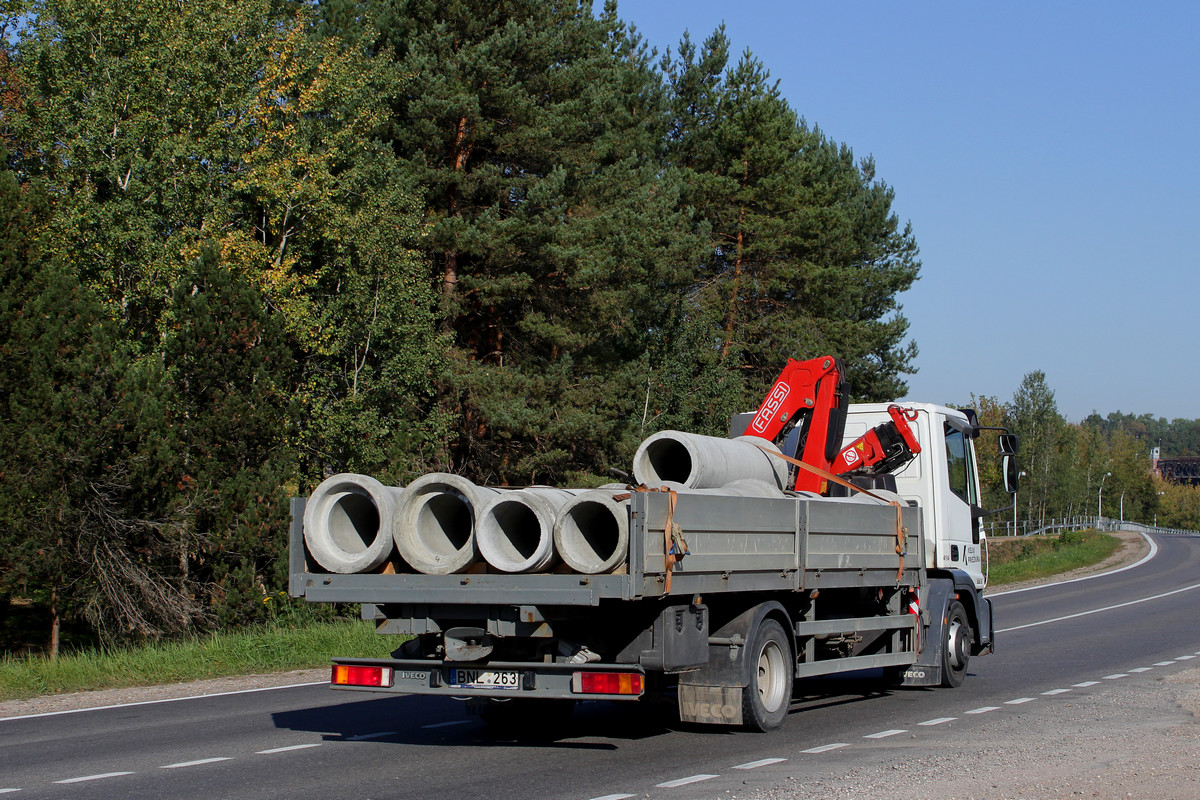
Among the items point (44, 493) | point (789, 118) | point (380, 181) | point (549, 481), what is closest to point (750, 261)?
point (789, 118)

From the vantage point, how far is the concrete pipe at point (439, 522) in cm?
814

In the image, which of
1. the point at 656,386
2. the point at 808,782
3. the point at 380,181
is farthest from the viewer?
the point at 656,386

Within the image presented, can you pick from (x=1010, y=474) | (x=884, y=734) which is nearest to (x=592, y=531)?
(x=884, y=734)

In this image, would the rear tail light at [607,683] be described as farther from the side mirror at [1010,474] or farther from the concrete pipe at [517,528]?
the side mirror at [1010,474]

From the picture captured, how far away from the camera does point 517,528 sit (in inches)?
327

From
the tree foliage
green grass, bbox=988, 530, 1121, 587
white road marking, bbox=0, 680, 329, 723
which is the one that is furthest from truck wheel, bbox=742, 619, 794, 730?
green grass, bbox=988, 530, 1121, 587

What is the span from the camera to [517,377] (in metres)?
29.8

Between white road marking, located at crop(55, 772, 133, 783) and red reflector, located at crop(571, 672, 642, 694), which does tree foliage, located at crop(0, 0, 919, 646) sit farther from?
red reflector, located at crop(571, 672, 642, 694)

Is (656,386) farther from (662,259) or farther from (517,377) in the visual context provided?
(517,377)

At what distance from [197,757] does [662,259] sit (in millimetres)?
26189

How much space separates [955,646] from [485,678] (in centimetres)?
635

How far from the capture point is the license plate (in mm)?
8133

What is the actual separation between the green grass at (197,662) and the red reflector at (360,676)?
19.2ft

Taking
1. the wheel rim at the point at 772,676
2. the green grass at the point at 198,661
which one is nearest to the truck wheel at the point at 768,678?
the wheel rim at the point at 772,676
